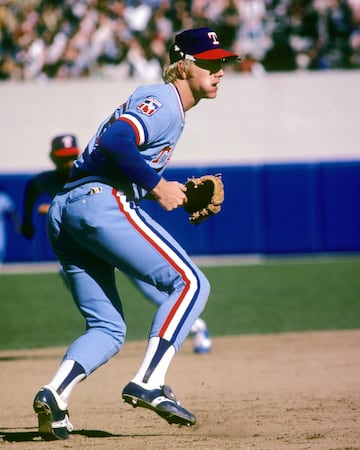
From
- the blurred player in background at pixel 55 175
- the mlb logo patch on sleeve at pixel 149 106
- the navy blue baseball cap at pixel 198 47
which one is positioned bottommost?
the blurred player in background at pixel 55 175

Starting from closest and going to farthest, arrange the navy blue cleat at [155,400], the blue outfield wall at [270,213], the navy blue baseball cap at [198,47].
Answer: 1. the navy blue cleat at [155,400]
2. the navy blue baseball cap at [198,47]
3. the blue outfield wall at [270,213]

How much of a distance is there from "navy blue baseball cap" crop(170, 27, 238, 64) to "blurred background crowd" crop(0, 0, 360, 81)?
1165cm

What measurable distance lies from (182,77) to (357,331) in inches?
194

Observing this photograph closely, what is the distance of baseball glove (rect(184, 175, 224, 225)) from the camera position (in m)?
4.54

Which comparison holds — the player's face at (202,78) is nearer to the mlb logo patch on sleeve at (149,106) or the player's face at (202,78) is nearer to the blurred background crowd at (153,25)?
the mlb logo patch on sleeve at (149,106)

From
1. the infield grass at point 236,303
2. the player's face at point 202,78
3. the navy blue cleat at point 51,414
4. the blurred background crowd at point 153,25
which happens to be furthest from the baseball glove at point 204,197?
the blurred background crowd at point 153,25

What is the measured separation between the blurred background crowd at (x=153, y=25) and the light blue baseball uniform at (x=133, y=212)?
469 inches

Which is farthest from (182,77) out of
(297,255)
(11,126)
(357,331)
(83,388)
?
(11,126)

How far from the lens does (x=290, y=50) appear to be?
55.4 feet

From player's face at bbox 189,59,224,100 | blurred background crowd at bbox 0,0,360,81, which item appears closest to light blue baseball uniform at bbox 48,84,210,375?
player's face at bbox 189,59,224,100

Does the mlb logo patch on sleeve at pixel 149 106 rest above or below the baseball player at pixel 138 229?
above

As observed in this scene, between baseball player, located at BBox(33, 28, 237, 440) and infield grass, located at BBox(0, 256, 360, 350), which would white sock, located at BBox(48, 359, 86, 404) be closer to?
baseball player, located at BBox(33, 28, 237, 440)

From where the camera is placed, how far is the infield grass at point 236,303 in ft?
30.9

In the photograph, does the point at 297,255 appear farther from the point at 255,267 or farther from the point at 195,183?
the point at 195,183
